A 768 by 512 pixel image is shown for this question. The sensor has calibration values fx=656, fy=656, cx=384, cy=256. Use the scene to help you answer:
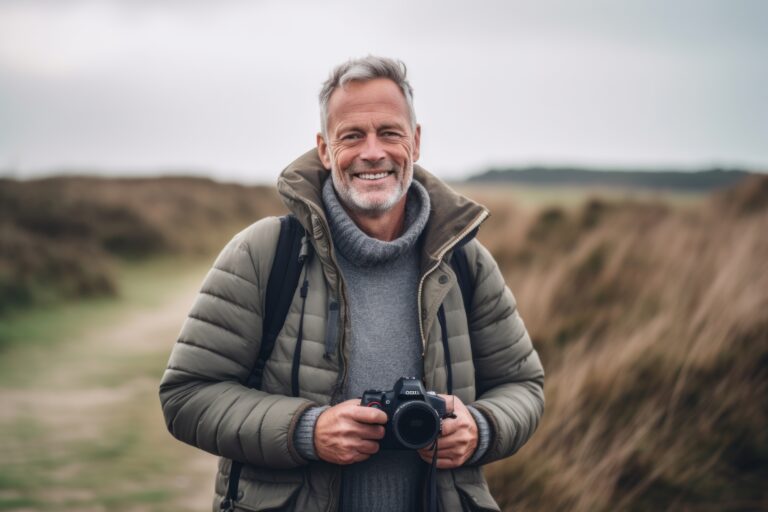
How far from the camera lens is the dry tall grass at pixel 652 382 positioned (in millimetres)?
3246

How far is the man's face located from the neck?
3 cm

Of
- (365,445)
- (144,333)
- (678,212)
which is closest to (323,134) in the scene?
(365,445)

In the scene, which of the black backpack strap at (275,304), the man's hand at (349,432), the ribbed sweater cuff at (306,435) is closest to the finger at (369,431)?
the man's hand at (349,432)

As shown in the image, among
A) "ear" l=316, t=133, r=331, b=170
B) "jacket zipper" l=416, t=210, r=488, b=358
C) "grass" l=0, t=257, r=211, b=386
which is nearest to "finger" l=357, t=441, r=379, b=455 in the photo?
"jacket zipper" l=416, t=210, r=488, b=358

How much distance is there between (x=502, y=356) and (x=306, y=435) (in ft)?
2.32

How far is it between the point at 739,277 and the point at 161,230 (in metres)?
13.7

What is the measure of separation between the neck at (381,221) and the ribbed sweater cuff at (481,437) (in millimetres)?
622

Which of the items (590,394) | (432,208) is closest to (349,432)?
(432,208)

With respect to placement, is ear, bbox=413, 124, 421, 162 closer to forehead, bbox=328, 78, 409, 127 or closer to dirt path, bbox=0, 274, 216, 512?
forehead, bbox=328, 78, 409, 127

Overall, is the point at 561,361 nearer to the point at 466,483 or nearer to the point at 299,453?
the point at 466,483

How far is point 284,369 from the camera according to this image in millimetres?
1904

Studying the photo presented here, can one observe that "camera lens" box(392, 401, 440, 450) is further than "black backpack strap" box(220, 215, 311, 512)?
No

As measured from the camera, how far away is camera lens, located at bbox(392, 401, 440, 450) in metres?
1.72

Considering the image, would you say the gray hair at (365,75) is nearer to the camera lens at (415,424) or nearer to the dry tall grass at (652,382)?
the camera lens at (415,424)
